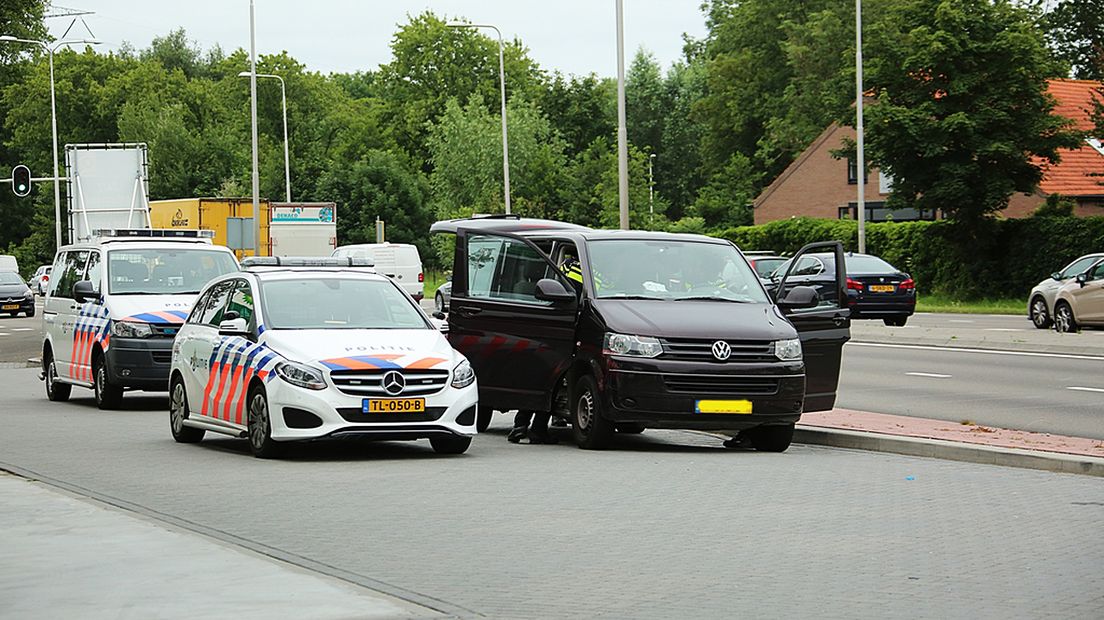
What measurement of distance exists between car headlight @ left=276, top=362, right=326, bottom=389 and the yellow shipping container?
110 feet

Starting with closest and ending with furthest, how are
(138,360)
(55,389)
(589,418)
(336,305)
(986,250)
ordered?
(589,418) < (336,305) < (138,360) < (55,389) < (986,250)

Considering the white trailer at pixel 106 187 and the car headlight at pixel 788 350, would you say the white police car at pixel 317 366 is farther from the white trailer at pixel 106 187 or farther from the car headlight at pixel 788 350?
the white trailer at pixel 106 187

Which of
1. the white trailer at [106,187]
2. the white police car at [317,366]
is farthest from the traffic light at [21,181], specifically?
the white police car at [317,366]

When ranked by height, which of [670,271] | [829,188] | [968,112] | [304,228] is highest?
[968,112]

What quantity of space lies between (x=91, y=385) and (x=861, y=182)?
3318 centimetres

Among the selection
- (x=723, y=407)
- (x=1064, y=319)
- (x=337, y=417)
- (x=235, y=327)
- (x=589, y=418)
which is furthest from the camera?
(x=1064, y=319)

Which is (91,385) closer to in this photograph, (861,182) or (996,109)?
(996,109)

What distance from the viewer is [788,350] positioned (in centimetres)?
1401

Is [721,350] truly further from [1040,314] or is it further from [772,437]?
[1040,314]

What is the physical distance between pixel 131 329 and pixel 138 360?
1.23ft

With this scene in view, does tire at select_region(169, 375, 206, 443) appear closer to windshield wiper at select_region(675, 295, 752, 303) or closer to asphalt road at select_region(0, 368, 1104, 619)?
asphalt road at select_region(0, 368, 1104, 619)

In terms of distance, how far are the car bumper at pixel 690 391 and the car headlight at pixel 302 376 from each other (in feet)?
7.75

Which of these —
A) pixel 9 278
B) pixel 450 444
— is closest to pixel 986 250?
pixel 9 278

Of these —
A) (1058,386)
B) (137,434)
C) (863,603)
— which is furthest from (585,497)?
(1058,386)
